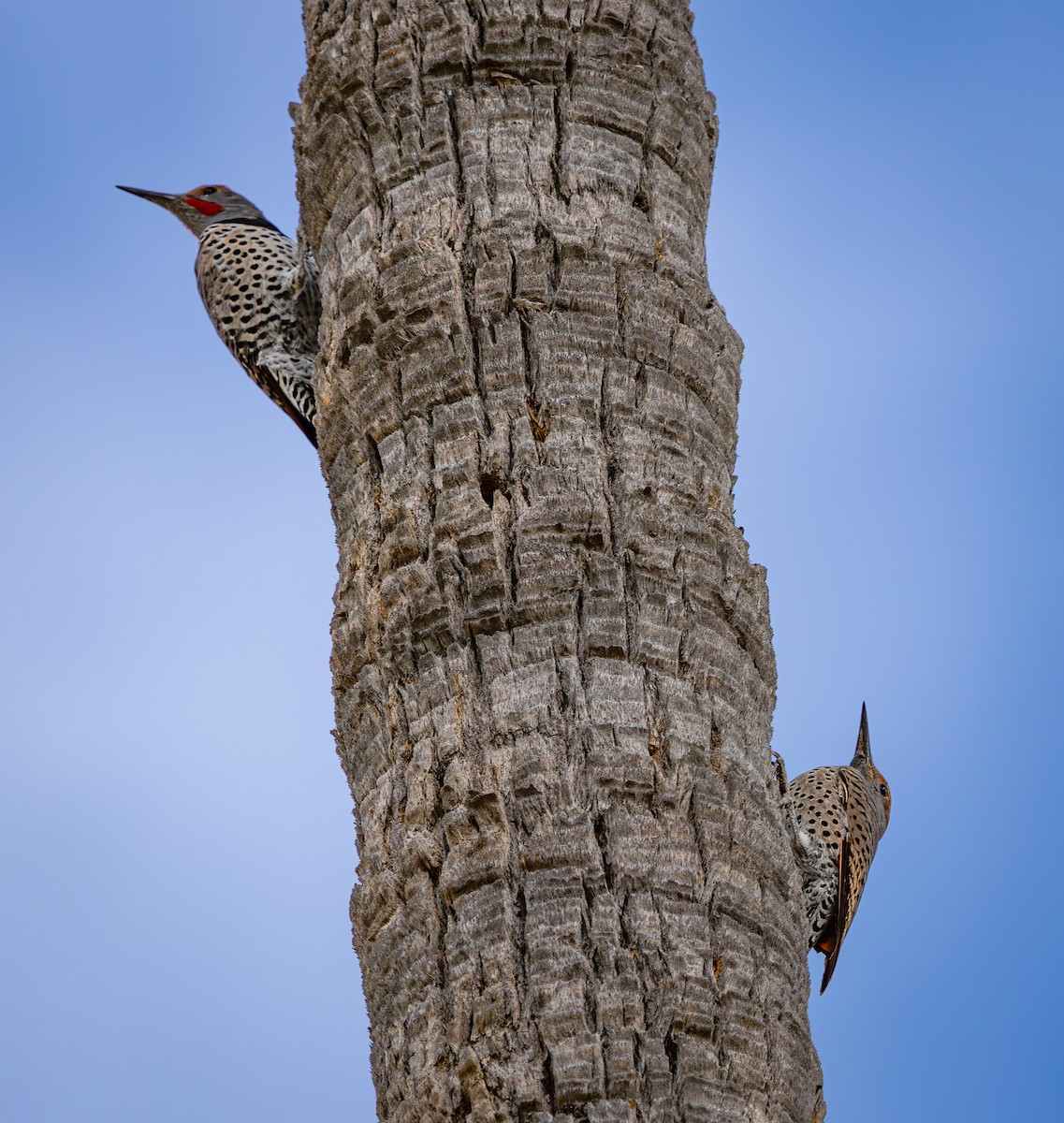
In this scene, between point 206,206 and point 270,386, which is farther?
point 206,206

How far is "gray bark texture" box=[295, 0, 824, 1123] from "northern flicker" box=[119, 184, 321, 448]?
0.81 meters

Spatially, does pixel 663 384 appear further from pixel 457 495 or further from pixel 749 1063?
pixel 749 1063

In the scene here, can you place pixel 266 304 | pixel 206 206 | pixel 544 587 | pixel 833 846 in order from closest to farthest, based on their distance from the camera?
1. pixel 544 587
2. pixel 266 304
3. pixel 833 846
4. pixel 206 206

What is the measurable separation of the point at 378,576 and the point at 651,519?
1.67 ft

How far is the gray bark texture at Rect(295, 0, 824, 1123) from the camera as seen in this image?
241 cm

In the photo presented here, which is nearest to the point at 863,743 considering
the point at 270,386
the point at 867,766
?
the point at 867,766

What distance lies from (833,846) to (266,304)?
2600 mm

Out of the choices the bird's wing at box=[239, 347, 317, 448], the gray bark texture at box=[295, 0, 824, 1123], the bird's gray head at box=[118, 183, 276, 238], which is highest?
the bird's gray head at box=[118, 183, 276, 238]

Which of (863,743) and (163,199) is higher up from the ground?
(163,199)

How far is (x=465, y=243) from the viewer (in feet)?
10.1

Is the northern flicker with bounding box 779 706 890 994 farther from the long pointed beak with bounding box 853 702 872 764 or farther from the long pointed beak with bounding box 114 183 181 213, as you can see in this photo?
the long pointed beak with bounding box 114 183 181 213

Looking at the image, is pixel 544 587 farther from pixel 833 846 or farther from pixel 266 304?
pixel 833 846

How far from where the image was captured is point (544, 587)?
2.70 m

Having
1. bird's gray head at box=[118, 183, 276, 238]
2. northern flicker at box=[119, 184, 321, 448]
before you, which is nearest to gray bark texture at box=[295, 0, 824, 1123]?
northern flicker at box=[119, 184, 321, 448]
